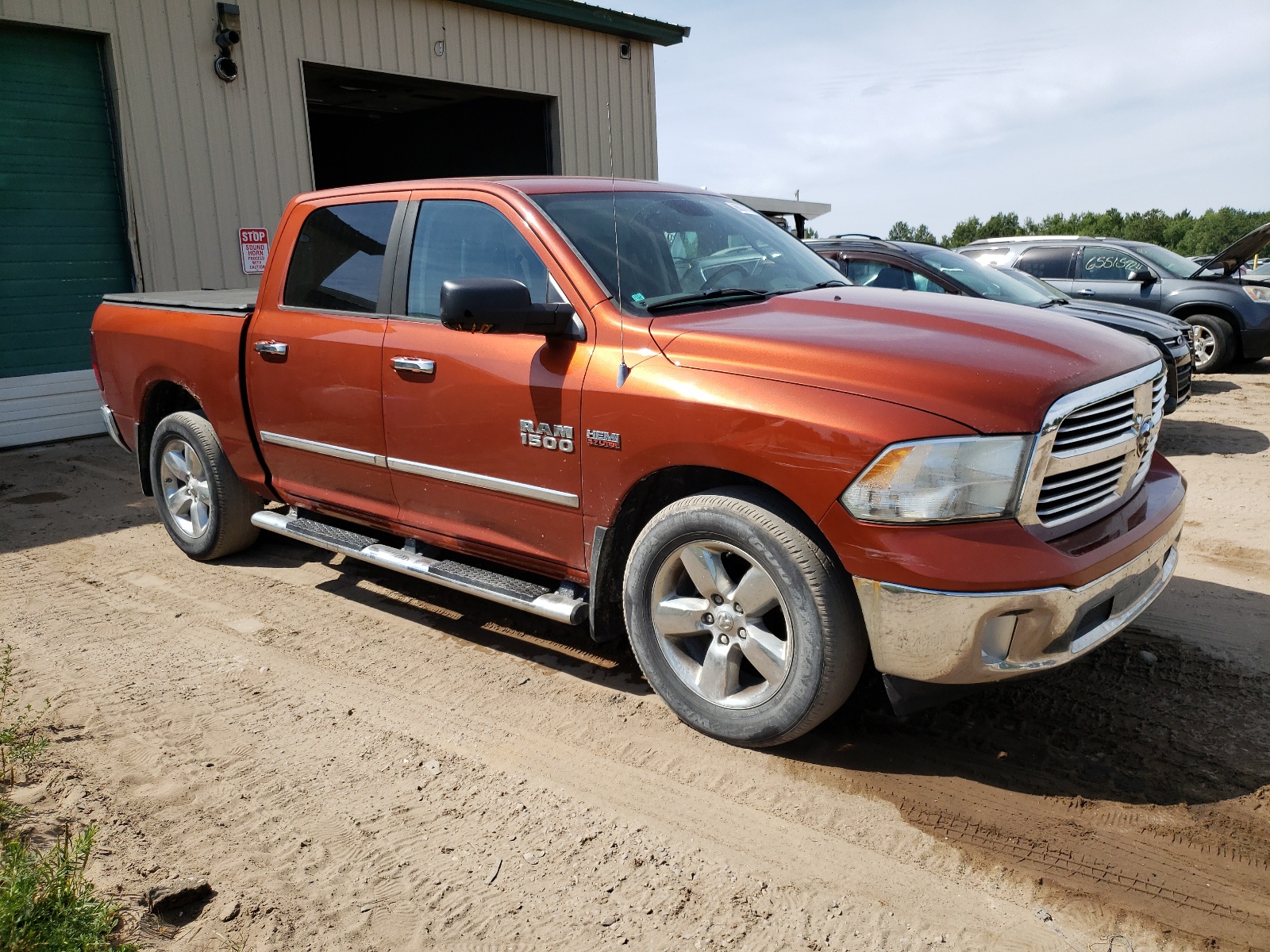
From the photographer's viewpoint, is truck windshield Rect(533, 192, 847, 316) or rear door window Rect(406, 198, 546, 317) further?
rear door window Rect(406, 198, 546, 317)

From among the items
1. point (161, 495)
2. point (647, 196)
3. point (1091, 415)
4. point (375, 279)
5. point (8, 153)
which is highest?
point (8, 153)

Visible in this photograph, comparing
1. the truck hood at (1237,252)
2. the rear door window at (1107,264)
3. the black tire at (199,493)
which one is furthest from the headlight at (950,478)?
the rear door window at (1107,264)

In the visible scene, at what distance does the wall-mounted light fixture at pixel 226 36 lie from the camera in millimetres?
9945

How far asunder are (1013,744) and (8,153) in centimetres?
998

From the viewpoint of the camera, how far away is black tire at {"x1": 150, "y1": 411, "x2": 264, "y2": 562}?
17.6 ft

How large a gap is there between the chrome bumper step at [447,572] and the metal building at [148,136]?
17.3ft

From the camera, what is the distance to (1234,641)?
4207 millimetres

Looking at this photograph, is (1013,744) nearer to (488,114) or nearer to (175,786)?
(175,786)

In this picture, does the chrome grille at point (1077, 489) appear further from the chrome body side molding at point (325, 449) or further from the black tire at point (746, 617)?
the chrome body side molding at point (325, 449)

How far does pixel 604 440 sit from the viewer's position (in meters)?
3.47

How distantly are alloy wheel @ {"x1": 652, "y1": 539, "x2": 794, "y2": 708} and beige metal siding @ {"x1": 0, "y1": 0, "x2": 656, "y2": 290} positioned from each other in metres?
8.36

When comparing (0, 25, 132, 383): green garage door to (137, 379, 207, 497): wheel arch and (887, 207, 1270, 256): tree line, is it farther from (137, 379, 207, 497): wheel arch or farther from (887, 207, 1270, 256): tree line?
(887, 207, 1270, 256): tree line

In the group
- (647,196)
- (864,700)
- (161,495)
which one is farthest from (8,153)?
(864,700)

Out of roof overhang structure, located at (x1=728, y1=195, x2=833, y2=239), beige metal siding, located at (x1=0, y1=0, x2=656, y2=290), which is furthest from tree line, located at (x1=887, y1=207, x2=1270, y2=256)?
beige metal siding, located at (x1=0, y1=0, x2=656, y2=290)
